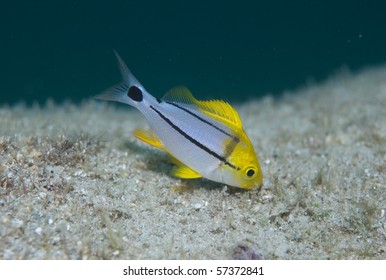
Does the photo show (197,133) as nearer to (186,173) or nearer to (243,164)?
(186,173)

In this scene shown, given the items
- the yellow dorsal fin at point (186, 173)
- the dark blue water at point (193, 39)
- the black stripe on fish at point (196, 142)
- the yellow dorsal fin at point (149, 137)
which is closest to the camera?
the black stripe on fish at point (196, 142)

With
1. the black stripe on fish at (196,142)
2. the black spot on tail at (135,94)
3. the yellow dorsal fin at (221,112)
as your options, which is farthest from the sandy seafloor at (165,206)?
the black spot on tail at (135,94)

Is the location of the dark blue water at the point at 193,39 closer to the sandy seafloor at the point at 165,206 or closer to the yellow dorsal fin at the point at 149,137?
the yellow dorsal fin at the point at 149,137

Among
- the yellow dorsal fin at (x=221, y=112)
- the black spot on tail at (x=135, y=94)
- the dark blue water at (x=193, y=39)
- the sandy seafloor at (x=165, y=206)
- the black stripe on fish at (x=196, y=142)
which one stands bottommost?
the sandy seafloor at (x=165, y=206)

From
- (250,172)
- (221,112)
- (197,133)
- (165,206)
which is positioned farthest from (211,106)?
(165,206)

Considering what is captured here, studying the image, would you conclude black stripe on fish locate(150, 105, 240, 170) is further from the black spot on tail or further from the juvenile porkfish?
the black spot on tail
